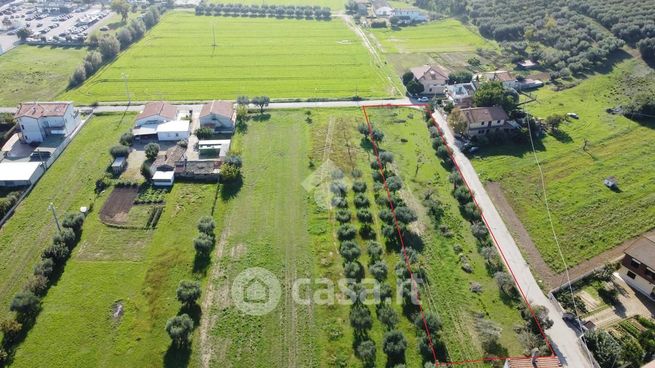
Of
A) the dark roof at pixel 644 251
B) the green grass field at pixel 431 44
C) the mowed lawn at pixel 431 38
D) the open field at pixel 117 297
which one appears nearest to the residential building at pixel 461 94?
the green grass field at pixel 431 44

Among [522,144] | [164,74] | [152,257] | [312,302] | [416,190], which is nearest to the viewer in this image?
[312,302]

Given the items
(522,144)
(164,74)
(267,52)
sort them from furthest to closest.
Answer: (267,52) → (164,74) → (522,144)

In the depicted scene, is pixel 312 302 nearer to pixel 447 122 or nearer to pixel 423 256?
pixel 423 256

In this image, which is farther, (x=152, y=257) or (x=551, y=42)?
(x=551, y=42)

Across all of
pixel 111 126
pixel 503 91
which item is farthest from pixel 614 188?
pixel 111 126

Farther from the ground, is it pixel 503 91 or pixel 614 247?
pixel 503 91

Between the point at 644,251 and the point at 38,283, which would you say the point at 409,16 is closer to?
the point at 644,251
